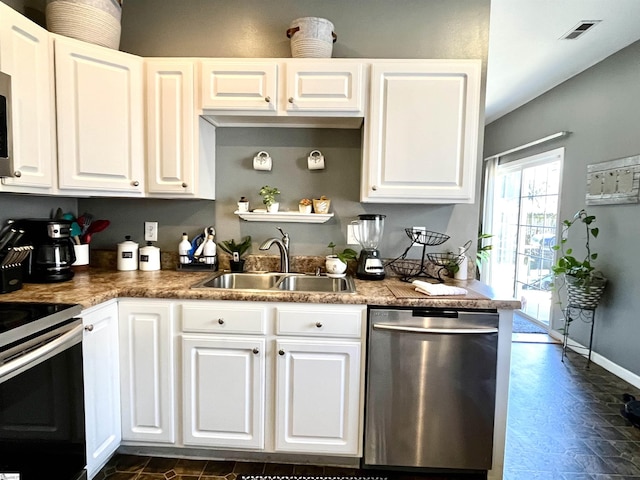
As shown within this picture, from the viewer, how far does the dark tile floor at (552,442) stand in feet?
5.98

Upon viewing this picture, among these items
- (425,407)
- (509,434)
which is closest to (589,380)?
(509,434)

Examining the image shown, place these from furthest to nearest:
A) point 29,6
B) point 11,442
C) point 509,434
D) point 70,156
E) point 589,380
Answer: point 589,380
point 509,434
point 29,6
point 70,156
point 11,442

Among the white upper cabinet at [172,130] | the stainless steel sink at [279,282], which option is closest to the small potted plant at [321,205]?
the stainless steel sink at [279,282]

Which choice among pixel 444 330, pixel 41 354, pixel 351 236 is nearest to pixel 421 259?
pixel 351 236

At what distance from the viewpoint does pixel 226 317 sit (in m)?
1.75

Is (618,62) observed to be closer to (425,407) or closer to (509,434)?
(509,434)

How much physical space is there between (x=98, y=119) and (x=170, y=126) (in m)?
0.36

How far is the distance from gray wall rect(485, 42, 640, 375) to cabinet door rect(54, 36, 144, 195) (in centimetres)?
368

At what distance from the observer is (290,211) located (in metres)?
2.37

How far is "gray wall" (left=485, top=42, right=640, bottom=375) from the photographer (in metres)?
2.92

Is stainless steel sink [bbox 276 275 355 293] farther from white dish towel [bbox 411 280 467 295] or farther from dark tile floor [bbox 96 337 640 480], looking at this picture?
dark tile floor [bbox 96 337 640 480]

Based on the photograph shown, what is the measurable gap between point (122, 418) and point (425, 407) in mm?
1511

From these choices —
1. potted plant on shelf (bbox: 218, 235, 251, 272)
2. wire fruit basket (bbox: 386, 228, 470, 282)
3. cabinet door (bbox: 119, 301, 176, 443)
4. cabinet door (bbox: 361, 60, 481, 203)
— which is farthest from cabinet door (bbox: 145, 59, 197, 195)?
wire fruit basket (bbox: 386, 228, 470, 282)

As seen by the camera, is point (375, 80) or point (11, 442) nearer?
point (11, 442)
